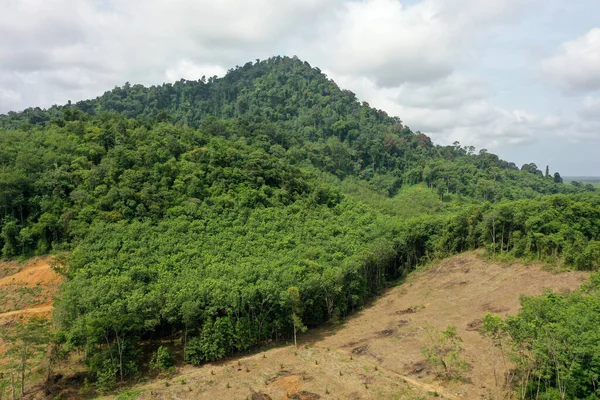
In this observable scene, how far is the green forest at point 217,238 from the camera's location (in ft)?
94.4

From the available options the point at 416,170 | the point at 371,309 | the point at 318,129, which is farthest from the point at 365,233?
the point at 318,129

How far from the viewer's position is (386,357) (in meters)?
30.5

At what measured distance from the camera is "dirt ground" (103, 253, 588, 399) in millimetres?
25594

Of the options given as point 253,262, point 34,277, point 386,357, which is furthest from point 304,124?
point 386,357

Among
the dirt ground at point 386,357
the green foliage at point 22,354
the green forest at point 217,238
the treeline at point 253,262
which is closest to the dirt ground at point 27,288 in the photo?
the green forest at point 217,238

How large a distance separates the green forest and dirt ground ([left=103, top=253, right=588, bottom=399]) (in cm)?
241

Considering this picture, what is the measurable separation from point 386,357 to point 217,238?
22755mm

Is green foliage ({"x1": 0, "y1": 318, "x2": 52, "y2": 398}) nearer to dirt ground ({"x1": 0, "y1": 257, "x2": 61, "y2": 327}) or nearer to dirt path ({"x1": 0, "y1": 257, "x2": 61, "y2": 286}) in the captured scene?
dirt ground ({"x1": 0, "y1": 257, "x2": 61, "y2": 327})

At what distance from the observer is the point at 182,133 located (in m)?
65.0

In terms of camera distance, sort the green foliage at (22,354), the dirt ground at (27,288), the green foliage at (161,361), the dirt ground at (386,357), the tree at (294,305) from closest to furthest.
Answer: the green foliage at (22,354) < the dirt ground at (386,357) < the green foliage at (161,361) < the dirt ground at (27,288) < the tree at (294,305)

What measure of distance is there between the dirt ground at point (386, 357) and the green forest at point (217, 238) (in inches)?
94.9

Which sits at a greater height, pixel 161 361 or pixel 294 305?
pixel 294 305

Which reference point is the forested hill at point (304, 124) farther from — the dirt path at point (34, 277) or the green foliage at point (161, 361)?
the green foliage at point (161, 361)

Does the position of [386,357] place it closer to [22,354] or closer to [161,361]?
[161,361]
